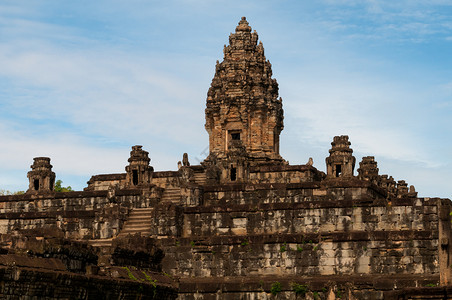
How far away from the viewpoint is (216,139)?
63250mm

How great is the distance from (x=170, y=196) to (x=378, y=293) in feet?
60.3

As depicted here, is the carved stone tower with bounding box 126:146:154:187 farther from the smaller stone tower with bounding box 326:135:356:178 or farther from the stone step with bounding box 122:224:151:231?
the smaller stone tower with bounding box 326:135:356:178

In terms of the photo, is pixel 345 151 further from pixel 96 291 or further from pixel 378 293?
pixel 96 291

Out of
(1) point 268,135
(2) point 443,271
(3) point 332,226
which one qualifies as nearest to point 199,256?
(3) point 332,226

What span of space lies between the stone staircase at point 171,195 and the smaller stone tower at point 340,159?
9191 millimetres

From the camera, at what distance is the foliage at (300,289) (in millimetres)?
36469

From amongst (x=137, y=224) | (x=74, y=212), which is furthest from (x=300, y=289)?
(x=74, y=212)

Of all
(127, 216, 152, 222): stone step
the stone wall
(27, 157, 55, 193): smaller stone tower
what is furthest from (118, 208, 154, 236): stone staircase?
(27, 157, 55, 193): smaller stone tower

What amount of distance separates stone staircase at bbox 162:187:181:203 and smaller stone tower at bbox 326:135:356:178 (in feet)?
30.2

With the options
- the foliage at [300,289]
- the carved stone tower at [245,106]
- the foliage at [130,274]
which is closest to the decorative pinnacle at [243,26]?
the carved stone tower at [245,106]

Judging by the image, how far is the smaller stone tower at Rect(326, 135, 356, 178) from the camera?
51844 millimetres

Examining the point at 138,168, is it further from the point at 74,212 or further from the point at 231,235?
the point at 231,235

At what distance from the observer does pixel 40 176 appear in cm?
5700

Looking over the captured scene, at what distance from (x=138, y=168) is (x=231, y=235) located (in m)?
14.0
